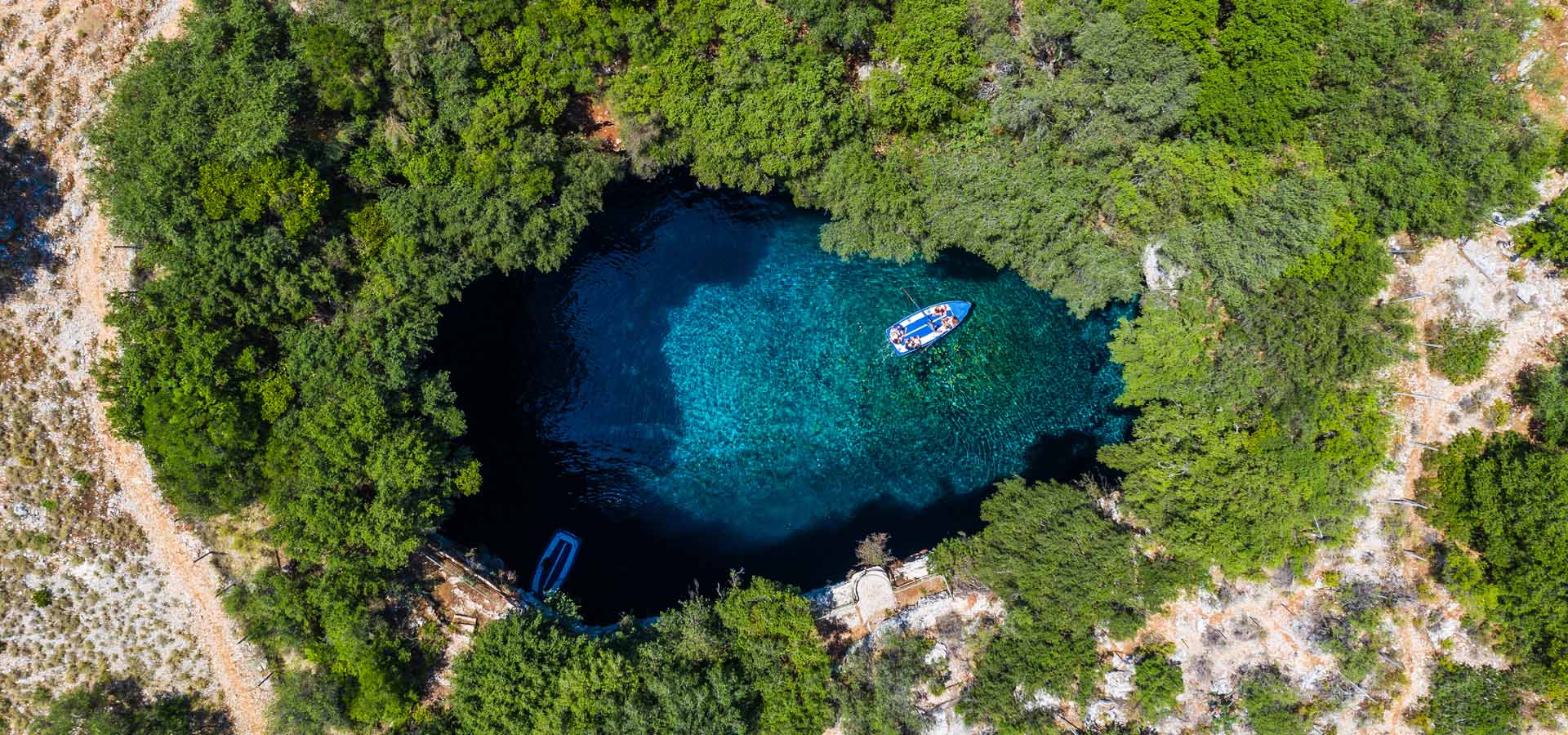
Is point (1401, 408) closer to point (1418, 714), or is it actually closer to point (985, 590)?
point (1418, 714)

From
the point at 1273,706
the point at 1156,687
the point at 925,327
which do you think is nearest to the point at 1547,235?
the point at 1273,706

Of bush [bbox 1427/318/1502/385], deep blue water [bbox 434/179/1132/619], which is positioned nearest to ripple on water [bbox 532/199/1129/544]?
deep blue water [bbox 434/179/1132/619]

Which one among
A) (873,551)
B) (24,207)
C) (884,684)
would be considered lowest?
(884,684)

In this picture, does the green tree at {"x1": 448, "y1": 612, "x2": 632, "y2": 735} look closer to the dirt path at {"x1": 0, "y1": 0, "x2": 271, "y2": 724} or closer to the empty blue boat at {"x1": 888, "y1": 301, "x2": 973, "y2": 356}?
the dirt path at {"x1": 0, "y1": 0, "x2": 271, "y2": 724}

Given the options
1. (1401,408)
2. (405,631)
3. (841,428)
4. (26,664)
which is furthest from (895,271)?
(26,664)

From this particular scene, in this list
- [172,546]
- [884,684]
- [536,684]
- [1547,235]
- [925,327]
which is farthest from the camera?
[925,327]

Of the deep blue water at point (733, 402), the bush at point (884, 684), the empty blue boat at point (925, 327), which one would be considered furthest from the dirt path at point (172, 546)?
the empty blue boat at point (925, 327)

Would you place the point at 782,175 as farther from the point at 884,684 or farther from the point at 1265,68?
the point at 884,684
